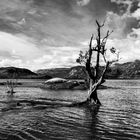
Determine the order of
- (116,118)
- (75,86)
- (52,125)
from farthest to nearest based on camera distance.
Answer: (75,86), (116,118), (52,125)

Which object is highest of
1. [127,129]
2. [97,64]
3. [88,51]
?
[88,51]

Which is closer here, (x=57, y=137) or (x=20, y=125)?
(x=57, y=137)

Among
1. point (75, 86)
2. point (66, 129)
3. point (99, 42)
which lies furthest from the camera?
point (75, 86)

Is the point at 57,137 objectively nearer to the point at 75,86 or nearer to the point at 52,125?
the point at 52,125

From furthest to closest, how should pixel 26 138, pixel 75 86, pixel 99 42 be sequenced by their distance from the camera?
pixel 75 86
pixel 99 42
pixel 26 138

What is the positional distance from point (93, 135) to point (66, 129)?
2935 millimetres

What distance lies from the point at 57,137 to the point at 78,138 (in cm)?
173

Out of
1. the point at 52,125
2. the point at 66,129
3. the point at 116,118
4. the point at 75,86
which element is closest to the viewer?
the point at 66,129

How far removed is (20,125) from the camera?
20.3 meters

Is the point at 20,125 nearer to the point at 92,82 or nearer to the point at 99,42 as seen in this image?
the point at 92,82

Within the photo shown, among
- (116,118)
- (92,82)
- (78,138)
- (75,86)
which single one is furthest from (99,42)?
(75,86)

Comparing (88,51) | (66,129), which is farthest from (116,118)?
(88,51)

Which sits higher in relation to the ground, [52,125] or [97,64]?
[97,64]

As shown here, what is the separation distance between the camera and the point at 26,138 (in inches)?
646
